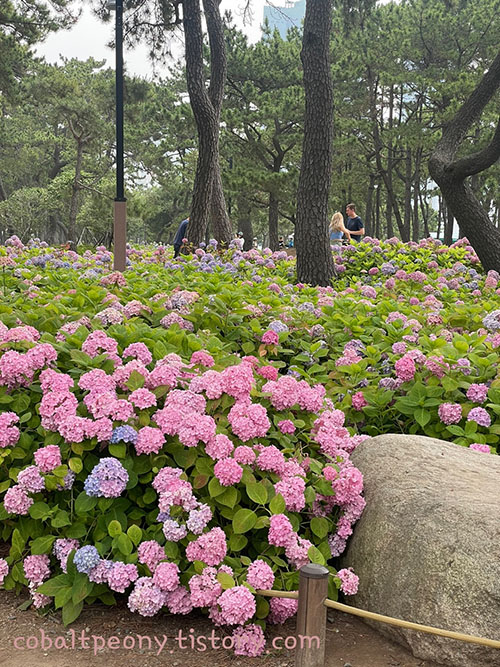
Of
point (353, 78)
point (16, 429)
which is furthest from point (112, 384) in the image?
point (353, 78)

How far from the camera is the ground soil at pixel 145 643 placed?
2273 millimetres

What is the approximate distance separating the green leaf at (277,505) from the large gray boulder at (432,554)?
1.36ft

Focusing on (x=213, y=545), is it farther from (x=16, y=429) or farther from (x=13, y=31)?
(x=13, y=31)

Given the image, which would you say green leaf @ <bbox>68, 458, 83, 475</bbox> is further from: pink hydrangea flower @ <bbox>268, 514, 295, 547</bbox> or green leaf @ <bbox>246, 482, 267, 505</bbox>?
pink hydrangea flower @ <bbox>268, 514, 295, 547</bbox>

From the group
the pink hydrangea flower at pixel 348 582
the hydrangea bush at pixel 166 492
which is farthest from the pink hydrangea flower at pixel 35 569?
the pink hydrangea flower at pixel 348 582

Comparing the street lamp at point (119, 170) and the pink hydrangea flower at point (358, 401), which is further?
the street lamp at point (119, 170)

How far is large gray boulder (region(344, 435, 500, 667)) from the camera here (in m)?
2.23

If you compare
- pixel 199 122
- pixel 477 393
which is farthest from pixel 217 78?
pixel 477 393

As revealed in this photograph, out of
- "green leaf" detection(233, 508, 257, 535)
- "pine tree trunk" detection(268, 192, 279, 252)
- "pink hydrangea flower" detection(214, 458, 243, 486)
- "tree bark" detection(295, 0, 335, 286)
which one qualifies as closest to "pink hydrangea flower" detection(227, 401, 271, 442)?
"pink hydrangea flower" detection(214, 458, 243, 486)

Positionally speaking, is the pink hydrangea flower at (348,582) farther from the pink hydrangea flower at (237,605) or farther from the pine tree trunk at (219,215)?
the pine tree trunk at (219,215)

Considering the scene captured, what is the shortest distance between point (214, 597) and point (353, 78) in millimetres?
29498

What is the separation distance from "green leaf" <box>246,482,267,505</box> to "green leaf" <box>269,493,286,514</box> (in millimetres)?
30

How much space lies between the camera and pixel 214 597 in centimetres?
225

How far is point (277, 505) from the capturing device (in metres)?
2.42
